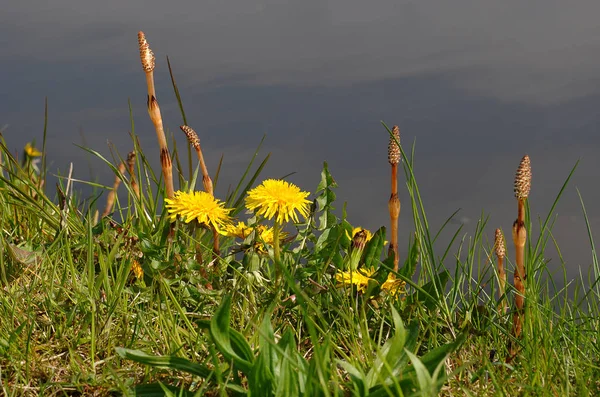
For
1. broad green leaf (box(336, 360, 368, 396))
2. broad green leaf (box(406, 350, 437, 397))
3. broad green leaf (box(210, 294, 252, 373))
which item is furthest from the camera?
broad green leaf (box(210, 294, 252, 373))

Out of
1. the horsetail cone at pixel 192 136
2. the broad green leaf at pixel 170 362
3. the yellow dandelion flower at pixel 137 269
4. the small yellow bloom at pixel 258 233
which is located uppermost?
the horsetail cone at pixel 192 136

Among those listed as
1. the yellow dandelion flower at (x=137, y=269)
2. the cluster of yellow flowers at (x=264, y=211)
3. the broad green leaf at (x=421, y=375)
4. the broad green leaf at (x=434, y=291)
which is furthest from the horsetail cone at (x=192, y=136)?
the broad green leaf at (x=421, y=375)

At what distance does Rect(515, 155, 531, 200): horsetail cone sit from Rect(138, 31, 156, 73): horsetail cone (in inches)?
72.9

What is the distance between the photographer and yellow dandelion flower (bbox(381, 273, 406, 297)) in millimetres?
3062

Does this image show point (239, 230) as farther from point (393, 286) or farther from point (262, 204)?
point (393, 286)

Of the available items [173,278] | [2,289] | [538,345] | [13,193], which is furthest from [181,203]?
[538,345]

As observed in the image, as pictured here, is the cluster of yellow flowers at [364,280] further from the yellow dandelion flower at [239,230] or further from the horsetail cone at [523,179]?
the horsetail cone at [523,179]

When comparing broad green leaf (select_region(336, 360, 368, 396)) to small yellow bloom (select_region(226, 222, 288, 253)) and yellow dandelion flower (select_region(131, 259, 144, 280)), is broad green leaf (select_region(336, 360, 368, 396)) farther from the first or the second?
yellow dandelion flower (select_region(131, 259, 144, 280))

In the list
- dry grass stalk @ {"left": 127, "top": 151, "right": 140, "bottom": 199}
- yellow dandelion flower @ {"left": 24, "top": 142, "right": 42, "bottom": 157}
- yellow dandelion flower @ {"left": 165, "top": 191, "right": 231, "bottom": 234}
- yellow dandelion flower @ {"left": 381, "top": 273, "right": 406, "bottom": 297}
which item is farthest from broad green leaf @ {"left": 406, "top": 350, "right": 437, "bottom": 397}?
yellow dandelion flower @ {"left": 24, "top": 142, "right": 42, "bottom": 157}

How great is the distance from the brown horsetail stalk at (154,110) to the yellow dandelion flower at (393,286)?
3.77 feet

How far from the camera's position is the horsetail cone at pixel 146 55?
11.1ft

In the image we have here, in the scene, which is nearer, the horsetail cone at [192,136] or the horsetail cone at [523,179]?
the horsetail cone at [523,179]

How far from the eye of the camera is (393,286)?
121 inches

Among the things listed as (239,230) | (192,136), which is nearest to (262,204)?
(239,230)
